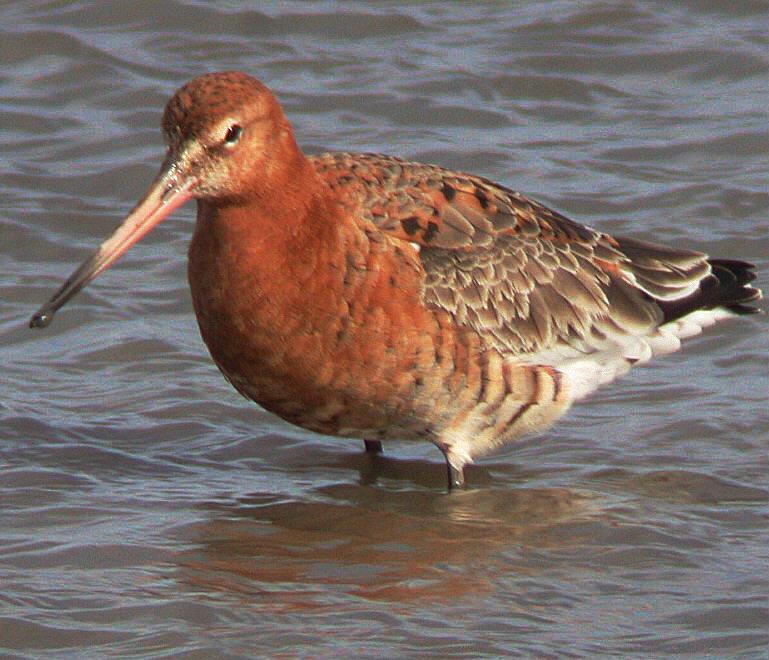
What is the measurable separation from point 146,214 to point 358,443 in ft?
6.97

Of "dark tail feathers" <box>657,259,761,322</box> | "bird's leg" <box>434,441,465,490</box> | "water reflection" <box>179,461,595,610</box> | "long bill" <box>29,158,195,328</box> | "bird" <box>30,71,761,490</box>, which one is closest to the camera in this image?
"water reflection" <box>179,461,595,610</box>

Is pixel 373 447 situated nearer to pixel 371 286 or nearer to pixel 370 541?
pixel 370 541

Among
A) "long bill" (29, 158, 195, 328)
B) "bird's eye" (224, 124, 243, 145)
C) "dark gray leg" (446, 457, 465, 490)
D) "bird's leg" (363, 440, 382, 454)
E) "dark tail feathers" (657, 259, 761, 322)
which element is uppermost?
"bird's eye" (224, 124, 243, 145)

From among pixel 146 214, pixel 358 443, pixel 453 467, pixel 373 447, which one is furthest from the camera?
pixel 358 443

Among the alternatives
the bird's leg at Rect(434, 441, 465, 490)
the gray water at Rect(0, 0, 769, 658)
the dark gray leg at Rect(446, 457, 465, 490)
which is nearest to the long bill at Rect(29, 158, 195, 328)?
the gray water at Rect(0, 0, 769, 658)

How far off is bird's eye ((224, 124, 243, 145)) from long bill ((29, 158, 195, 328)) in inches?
A: 8.7

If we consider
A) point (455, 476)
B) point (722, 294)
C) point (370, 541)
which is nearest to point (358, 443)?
point (455, 476)

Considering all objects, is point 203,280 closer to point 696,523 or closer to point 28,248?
point 696,523

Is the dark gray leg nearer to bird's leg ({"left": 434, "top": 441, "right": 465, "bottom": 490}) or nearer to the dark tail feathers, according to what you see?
bird's leg ({"left": 434, "top": 441, "right": 465, "bottom": 490})

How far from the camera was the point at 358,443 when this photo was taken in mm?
9109

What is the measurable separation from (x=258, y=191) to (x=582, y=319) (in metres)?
1.96

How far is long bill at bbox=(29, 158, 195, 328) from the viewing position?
24.3 feet

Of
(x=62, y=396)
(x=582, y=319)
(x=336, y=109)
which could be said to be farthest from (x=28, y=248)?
(x=582, y=319)

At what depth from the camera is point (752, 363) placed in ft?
31.7
